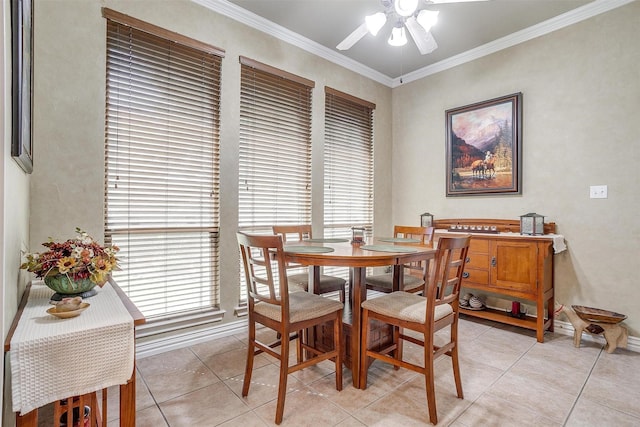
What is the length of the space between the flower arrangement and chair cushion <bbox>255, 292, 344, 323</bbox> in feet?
2.68

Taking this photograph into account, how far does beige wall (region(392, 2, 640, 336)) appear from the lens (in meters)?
2.65

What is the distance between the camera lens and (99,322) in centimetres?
115

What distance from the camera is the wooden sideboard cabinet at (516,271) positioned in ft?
9.11

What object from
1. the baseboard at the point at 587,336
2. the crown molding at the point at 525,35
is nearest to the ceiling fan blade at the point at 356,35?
the crown molding at the point at 525,35

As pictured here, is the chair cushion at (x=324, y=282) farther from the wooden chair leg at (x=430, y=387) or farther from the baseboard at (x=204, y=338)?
the wooden chair leg at (x=430, y=387)

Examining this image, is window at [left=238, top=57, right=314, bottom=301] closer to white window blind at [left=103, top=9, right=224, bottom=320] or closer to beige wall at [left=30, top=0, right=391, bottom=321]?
white window blind at [left=103, top=9, right=224, bottom=320]

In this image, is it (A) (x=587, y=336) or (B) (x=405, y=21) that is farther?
(A) (x=587, y=336)

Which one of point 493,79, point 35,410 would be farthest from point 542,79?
point 35,410

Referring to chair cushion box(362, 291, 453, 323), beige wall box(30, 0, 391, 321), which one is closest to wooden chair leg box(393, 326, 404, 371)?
chair cushion box(362, 291, 453, 323)

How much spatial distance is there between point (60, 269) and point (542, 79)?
4.04 metres

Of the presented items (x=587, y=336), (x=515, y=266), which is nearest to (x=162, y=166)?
(x=515, y=266)

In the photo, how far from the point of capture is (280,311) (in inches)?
70.0

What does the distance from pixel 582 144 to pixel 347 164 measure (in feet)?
7.49

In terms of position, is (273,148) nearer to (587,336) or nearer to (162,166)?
(162,166)
